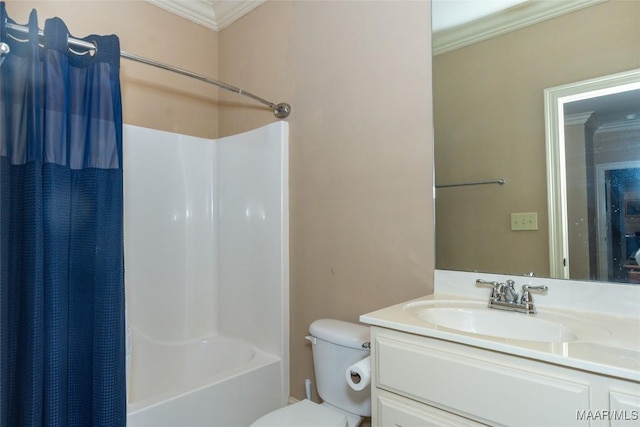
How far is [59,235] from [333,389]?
1.25m

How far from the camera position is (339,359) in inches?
63.2

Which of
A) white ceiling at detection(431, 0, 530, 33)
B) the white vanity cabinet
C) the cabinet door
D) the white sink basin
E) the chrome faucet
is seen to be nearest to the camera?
the white vanity cabinet

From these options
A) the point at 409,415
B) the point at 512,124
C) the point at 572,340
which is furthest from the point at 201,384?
the point at 512,124

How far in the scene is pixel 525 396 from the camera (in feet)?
2.84

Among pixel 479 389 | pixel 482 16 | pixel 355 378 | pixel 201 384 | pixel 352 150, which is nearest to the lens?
pixel 479 389

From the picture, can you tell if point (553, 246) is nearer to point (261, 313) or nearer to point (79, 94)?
point (261, 313)

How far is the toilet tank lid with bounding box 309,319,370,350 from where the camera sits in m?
1.55

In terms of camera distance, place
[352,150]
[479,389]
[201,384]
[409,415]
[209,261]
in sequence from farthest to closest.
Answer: [209,261]
[352,150]
[201,384]
[409,415]
[479,389]

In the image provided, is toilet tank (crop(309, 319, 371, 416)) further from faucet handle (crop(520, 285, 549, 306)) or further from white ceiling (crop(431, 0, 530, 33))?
white ceiling (crop(431, 0, 530, 33))

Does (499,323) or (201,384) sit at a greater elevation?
(499,323)

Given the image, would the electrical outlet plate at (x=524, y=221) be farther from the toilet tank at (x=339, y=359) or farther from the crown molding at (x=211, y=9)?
the crown molding at (x=211, y=9)

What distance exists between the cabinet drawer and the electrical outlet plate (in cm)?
62

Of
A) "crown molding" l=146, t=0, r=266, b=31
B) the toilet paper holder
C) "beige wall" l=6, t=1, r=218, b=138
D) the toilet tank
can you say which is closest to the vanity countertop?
the toilet paper holder

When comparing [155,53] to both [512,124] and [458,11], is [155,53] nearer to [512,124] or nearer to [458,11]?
[458,11]
